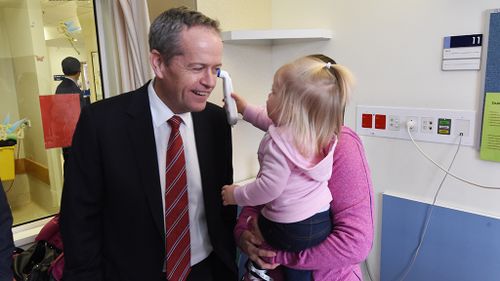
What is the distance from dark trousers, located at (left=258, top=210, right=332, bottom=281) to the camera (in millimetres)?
988

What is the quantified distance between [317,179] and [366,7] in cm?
113

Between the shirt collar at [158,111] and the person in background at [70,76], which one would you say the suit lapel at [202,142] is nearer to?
the shirt collar at [158,111]

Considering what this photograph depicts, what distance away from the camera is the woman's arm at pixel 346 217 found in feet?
3.15

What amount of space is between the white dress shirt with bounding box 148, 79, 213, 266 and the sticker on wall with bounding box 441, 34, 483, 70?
111 centimetres

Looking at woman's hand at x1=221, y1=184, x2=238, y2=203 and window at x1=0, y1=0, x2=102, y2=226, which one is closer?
woman's hand at x1=221, y1=184, x2=238, y2=203

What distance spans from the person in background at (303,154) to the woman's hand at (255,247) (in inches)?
2.8

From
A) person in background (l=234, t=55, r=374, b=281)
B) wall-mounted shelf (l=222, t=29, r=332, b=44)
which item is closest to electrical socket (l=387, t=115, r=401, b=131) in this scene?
wall-mounted shelf (l=222, t=29, r=332, b=44)

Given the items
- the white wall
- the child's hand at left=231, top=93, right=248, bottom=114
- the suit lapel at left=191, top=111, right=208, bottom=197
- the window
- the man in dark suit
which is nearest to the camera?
the man in dark suit

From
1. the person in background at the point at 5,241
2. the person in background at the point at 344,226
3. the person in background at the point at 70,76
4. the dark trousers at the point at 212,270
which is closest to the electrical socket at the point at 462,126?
the person in background at the point at 344,226

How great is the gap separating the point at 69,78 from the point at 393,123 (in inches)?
62.8

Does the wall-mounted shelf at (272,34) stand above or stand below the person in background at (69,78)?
above

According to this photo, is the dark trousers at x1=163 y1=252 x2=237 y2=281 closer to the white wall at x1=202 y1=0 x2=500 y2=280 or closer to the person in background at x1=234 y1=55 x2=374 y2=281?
the person in background at x1=234 y1=55 x2=374 y2=281

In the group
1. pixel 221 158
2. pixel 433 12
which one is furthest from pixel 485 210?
pixel 221 158

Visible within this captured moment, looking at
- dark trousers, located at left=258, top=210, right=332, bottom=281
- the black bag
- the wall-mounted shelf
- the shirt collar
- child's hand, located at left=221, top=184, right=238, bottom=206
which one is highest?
the wall-mounted shelf
